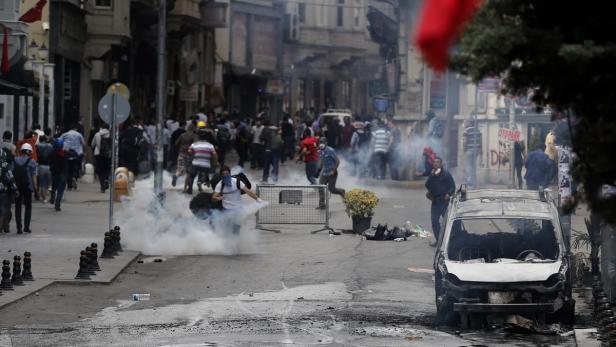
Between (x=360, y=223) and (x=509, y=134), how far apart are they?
11.9m

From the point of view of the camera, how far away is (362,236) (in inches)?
1027

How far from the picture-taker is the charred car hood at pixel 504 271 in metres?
14.9

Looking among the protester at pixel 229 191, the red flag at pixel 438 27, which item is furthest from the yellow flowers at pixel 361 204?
the red flag at pixel 438 27

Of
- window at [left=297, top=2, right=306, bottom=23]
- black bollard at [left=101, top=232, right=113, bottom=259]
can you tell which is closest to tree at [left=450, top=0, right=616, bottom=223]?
black bollard at [left=101, top=232, right=113, bottom=259]

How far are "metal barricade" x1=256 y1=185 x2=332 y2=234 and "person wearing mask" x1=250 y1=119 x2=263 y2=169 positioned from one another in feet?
54.5

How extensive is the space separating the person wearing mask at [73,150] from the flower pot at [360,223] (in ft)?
29.2

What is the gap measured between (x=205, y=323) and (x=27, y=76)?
20.4 meters

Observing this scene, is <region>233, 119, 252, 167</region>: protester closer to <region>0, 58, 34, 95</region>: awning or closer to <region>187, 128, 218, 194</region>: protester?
<region>187, 128, 218, 194</region>: protester

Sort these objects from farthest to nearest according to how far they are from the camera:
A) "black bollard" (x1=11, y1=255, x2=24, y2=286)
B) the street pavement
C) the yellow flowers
→ the yellow flowers < "black bollard" (x1=11, y1=255, x2=24, y2=286) < the street pavement

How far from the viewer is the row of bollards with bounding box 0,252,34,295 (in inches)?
683

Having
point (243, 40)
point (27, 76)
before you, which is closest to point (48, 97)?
point (27, 76)

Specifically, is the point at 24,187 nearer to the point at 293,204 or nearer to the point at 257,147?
the point at 293,204

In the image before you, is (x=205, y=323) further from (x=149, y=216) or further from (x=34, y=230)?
(x=34, y=230)

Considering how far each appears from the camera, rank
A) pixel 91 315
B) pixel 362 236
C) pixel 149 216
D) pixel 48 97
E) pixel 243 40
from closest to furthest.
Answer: pixel 91 315, pixel 149 216, pixel 362 236, pixel 48 97, pixel 243 40
